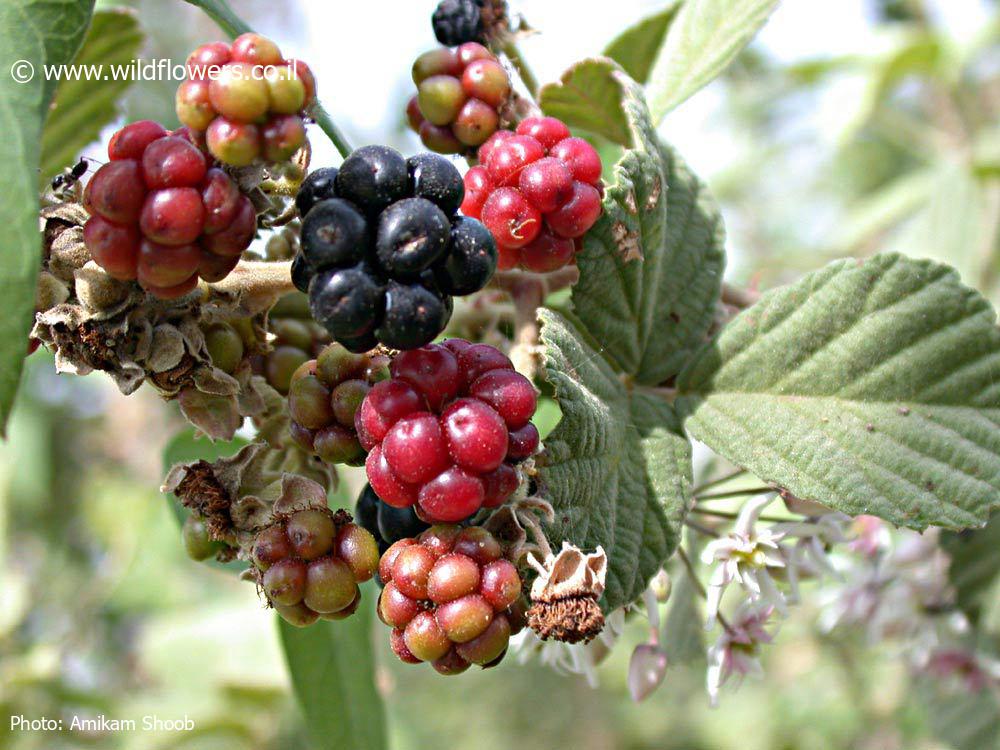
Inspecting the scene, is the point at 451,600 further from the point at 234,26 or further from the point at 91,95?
the point at 91,95

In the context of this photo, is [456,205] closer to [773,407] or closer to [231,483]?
[231,483]

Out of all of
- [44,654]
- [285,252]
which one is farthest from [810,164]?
[285,252]

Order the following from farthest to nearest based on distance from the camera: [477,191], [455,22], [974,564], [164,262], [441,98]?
[974,564]
[455,22]
[441,98]
[477,191]
[164,262]

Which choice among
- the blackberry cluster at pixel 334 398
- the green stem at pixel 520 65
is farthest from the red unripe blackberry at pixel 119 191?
the green stem at pixel 520 65

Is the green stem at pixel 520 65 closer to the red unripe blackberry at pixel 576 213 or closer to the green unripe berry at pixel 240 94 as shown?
the red unripe blackberry at pixel 576 213

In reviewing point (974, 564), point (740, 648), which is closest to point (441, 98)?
point (740, 648)

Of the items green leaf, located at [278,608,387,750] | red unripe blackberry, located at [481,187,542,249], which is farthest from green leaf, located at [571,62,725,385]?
green leaf, located at [278,608,387,750]
